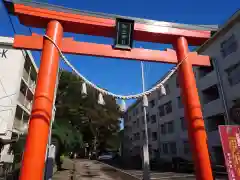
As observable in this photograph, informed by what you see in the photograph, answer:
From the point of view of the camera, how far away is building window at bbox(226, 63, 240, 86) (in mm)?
18859

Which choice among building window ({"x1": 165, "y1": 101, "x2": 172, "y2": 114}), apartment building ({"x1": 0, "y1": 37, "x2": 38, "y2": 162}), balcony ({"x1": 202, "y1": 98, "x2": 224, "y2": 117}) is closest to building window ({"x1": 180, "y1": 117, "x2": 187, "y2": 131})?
building window ({"x1": 165, "y1": 101, "x2": 172, "y2": 114})

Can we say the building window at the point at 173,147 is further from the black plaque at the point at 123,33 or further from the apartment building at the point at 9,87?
the black plaque at the point at 123,33

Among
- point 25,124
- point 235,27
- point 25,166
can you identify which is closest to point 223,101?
point 235,27

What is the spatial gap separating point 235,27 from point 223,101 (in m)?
6.79

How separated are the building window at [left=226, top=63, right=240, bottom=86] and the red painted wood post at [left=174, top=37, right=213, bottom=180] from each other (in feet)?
48.2

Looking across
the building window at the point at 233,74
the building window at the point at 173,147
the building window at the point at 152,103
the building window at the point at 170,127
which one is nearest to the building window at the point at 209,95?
the building window at the point at 233,74

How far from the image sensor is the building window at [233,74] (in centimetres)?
1886

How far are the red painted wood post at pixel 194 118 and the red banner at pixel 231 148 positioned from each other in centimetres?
43

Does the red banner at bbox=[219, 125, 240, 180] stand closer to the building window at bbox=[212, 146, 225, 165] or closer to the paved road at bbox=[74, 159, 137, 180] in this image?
the paved road at bbox=[74, 159, 137, 180]

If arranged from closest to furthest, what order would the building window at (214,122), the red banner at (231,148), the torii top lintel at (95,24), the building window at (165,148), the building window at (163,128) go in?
the red banner at (231,148) < the torii top lintel at (95,24) < the building window at (214,122) < the building window at (165,148) < the building window at (163,128)

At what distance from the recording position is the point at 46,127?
4824mm

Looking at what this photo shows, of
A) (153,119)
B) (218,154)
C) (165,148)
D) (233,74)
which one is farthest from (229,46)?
(153,119)

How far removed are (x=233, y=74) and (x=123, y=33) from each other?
54.8 ft

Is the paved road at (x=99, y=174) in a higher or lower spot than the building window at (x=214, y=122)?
lower
